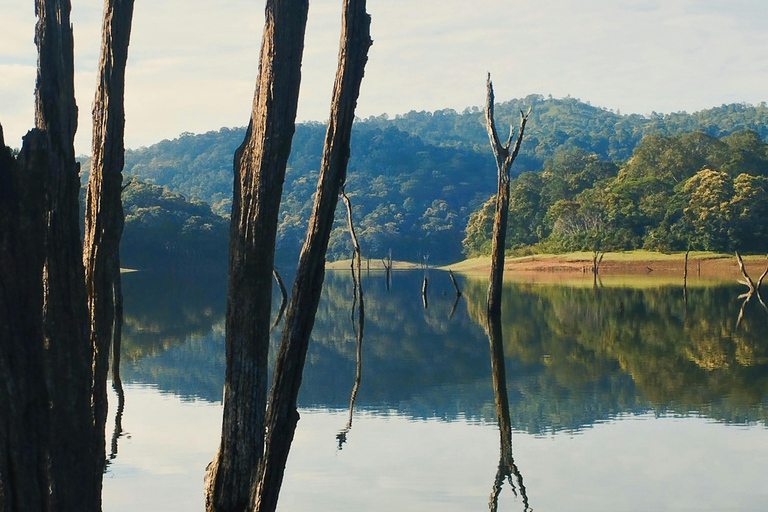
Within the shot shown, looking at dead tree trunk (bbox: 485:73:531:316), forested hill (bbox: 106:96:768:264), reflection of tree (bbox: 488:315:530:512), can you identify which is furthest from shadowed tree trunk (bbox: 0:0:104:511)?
forested hill (bbox: 106:96:768:264)

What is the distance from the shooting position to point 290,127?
6551 millimetres

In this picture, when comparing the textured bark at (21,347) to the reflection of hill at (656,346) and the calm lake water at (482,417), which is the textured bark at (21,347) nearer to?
the calm lake water at (482,417)

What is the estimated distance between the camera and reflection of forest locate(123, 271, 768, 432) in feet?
51.3

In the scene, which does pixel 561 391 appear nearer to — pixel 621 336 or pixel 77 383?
pixel 621 336

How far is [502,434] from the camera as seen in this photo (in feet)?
42.7

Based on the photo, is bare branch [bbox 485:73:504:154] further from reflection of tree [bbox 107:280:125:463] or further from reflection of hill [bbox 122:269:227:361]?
reflection of tree [bbox 107:280:125:463]

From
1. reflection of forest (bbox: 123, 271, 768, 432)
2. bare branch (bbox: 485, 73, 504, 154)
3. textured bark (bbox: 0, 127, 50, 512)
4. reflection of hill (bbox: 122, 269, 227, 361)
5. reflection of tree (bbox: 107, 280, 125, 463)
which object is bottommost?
reflection of hill (bbox: 122, 269, 227, 361)

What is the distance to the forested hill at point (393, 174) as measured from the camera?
115 metres

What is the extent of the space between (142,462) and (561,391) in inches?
319

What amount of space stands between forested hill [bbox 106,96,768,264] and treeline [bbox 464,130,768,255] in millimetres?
18050

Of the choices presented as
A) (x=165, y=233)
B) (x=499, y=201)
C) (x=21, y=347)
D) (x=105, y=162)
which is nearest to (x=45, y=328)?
(x=21, y=347)

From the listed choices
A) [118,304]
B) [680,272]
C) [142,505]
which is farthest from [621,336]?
[680,272]

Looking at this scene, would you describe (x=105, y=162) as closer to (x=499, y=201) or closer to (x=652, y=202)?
(x=499, y=201)

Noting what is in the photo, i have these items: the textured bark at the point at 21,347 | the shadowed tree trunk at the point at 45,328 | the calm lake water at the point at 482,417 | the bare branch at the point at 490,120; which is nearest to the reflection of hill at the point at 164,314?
the calm lake water at the point at 482,417
